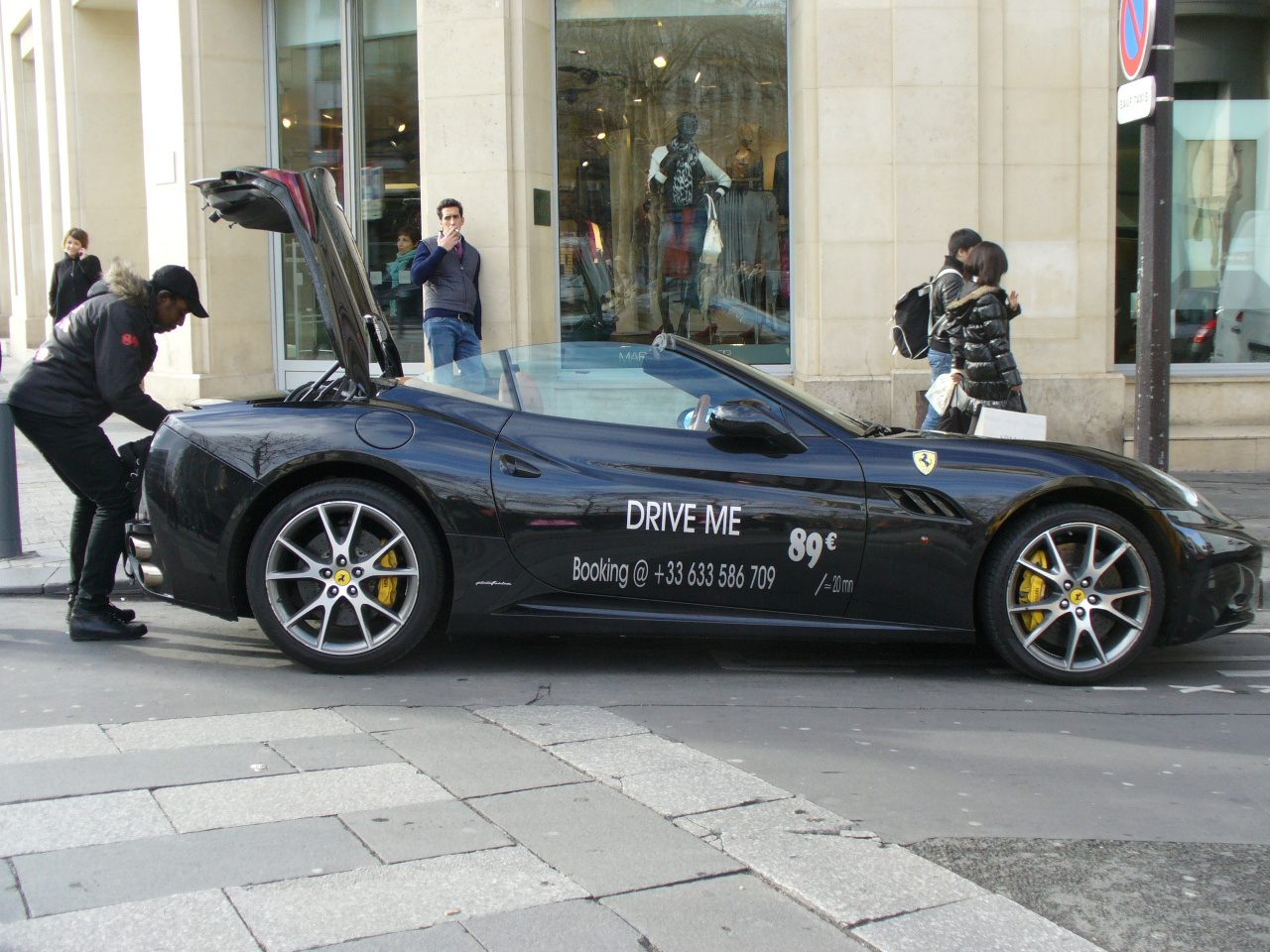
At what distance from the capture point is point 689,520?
461 cm

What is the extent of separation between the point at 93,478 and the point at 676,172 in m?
7.00

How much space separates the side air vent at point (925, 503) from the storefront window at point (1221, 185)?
6.94 meters

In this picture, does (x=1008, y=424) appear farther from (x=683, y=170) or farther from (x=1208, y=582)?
(x=683, y=170)

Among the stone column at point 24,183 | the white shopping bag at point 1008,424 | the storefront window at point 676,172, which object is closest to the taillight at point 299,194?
the white shopping bag at point 1008,424

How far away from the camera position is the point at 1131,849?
10.5ft

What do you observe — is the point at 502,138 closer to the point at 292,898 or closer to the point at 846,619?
the point at 846,619

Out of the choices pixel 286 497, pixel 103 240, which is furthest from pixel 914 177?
pixel 103 240

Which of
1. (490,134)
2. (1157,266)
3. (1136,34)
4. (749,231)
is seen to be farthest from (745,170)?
(1157,266)

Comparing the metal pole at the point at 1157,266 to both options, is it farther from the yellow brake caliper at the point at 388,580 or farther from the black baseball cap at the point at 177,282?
the black baseball cap at the point at 177,282

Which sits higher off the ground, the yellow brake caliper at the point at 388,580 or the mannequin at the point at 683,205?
the mannequin at the point at 683,205

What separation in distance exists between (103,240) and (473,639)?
12.5m

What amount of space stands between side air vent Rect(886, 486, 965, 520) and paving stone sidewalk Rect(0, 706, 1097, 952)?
1316 mm

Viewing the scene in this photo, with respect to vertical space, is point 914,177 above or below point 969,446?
above

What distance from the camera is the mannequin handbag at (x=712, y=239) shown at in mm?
11211
